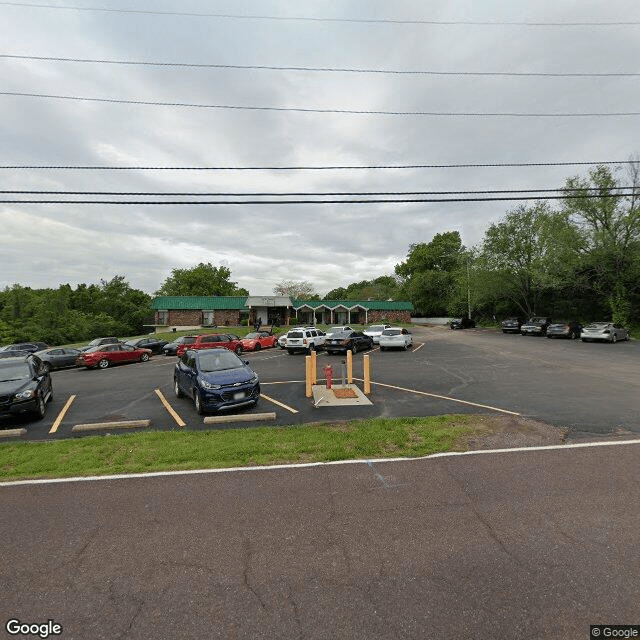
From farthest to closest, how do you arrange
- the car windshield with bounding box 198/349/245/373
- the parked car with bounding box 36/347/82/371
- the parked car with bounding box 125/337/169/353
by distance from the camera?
the parked car with bounding box 125/337/169/353, the parked car with bounding box 36/347/82/371, the car windshield with bounding box 198/349/245/373

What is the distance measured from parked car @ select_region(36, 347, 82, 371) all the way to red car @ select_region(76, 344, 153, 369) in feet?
1.71

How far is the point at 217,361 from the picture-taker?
10875 millimetres

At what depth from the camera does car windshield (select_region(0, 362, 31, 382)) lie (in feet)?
32.7

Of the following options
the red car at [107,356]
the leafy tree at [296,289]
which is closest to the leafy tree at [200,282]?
the leafy tree at [296,289]

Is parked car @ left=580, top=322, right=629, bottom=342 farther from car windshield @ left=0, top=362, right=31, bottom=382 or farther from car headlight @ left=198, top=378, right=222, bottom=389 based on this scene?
car windshield @ left=0, top=362, right=31, bottom=382

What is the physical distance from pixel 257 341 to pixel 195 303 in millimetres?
26106

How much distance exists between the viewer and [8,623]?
117 inches

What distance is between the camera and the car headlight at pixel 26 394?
9.15m

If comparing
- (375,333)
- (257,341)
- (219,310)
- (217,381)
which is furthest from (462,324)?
(217,381)

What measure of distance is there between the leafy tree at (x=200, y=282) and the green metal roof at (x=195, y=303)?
34.7m

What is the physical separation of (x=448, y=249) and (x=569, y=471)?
79642 millimetres

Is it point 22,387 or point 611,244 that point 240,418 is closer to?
point 22,387

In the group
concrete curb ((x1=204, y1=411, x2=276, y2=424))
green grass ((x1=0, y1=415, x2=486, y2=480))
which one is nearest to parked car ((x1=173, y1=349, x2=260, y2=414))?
concrete curb ((x1=204, y1=411, x2=276, y2=424))

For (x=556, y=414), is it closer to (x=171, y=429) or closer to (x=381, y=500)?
(x=381, y=500)
